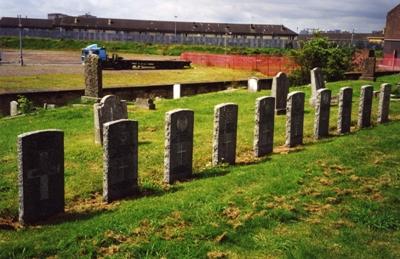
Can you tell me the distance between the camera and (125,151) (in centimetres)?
805

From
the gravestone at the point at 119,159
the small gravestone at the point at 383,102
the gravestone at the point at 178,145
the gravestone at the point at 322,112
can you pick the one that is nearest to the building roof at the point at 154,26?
the small gravestone at the point at 383,102

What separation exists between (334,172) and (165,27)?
112 meters

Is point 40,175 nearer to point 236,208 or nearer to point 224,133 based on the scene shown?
point 236,208

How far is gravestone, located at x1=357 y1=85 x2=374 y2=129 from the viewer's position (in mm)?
13992

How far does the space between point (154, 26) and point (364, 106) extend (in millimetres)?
107558

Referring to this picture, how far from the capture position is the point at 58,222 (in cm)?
698

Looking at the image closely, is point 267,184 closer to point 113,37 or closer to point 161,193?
point 161,193

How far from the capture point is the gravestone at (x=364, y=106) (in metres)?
14.0

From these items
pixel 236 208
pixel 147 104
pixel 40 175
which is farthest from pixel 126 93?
pixel 236 208

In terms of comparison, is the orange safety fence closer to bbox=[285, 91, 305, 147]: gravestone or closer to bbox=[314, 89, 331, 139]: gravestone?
bbox=[314, 89, 331, 139]: gravestone

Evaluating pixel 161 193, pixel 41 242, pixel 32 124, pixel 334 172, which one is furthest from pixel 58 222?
pixel 32 124

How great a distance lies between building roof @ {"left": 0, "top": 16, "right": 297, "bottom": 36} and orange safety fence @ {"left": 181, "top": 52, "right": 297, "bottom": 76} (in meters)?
56.1

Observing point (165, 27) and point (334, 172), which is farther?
point (165, 27)

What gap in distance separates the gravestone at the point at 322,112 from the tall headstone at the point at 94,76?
39.7 ft
